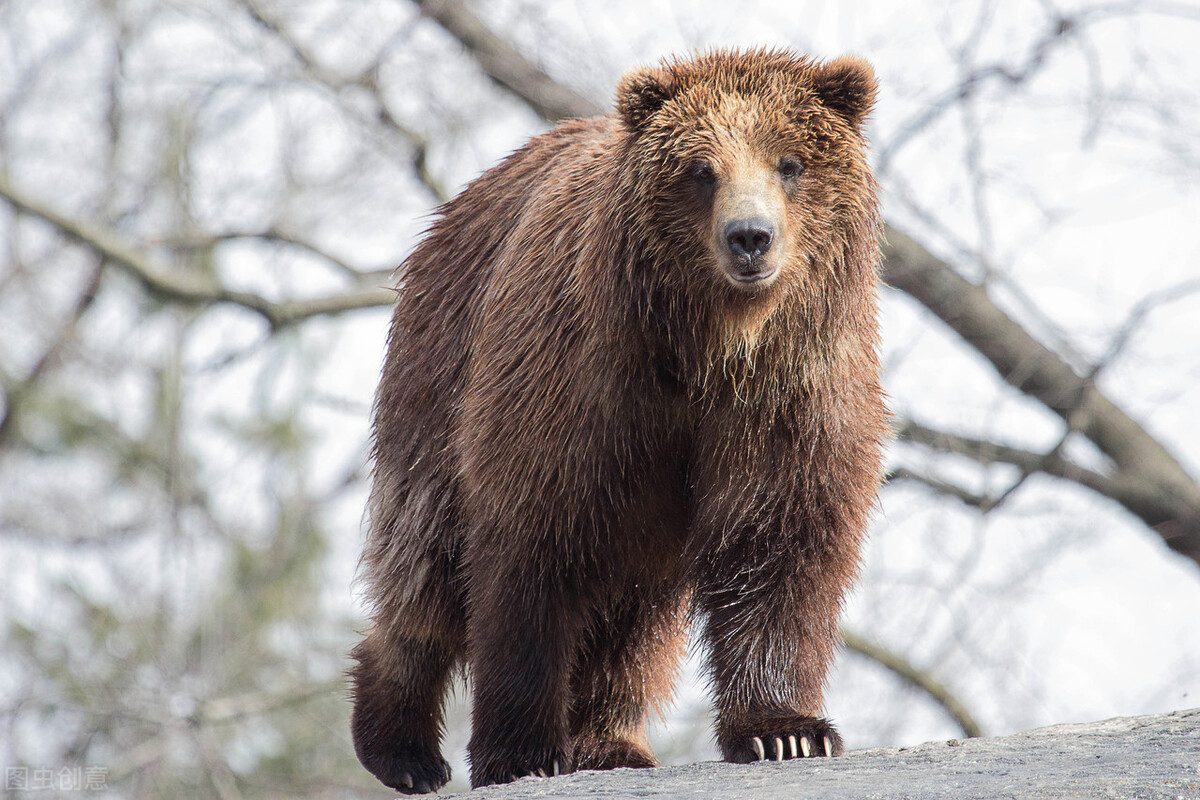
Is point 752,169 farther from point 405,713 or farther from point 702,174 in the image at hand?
point 405,713

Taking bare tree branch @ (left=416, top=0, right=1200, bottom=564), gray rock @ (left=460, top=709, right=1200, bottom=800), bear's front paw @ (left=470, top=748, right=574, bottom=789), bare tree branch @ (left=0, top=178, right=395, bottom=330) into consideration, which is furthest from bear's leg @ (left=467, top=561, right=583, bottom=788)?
bare tree branch @ (left=0, top=178, right=395, bottom=330)

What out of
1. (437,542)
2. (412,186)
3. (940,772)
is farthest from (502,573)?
(412,186)

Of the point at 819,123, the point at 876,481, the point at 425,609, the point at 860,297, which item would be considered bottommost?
the point at 425,609

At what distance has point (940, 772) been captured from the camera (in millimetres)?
3660

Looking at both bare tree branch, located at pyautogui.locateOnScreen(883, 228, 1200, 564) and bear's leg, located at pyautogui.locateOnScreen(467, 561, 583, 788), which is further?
bare tree branch, located at pyautogui.locateOnScreen(883, 228, 1200, 564)

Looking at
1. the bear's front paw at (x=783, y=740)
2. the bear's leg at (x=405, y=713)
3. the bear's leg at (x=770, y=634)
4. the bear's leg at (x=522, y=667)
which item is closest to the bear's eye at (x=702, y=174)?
the bear's leg at (x=770, y=634)

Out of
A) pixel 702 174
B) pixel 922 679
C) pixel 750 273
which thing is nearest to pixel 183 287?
pixel 922 679

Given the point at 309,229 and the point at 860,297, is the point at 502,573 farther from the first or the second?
the point at 309,229

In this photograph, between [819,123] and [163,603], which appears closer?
[819,123]

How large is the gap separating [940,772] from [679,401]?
141 cm

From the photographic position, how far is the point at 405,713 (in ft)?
18.4

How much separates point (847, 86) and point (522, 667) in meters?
2.07

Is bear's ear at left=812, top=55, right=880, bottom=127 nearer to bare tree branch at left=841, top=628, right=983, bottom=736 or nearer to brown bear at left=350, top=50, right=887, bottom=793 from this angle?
brown bear at left=350, top=50, right=887, bottom=793

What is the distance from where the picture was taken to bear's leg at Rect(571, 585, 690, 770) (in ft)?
17.8
